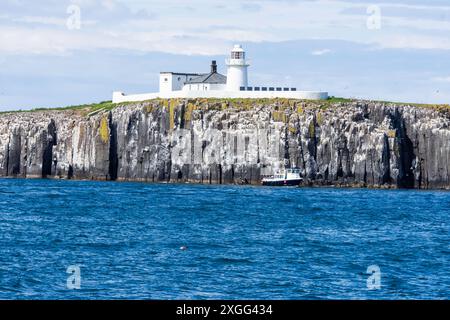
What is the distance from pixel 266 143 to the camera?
128500mm

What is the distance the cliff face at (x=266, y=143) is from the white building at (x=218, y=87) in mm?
2882

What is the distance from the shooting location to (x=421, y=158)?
131m

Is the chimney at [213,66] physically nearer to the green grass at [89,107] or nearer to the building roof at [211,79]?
the building roof at [211,79]

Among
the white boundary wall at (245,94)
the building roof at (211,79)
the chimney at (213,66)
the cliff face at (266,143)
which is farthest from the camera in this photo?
the chimney at (213,66)

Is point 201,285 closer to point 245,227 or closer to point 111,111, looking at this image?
point 245,227

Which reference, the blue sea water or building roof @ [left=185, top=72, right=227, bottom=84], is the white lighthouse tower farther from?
the blue sea water

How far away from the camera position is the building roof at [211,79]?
14850cm

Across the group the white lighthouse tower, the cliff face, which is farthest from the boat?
the white lighthouse tower

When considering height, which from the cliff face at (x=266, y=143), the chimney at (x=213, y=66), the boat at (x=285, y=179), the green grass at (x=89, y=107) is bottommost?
the boat at (x=285, y=179)

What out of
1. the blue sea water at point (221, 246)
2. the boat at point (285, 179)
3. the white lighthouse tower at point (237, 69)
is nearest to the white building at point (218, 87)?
the white lighthouse tower at point (237, 69)

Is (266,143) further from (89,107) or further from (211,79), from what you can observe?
(89,107)

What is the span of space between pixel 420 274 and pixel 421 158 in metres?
85.0

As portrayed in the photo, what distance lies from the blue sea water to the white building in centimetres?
3503
